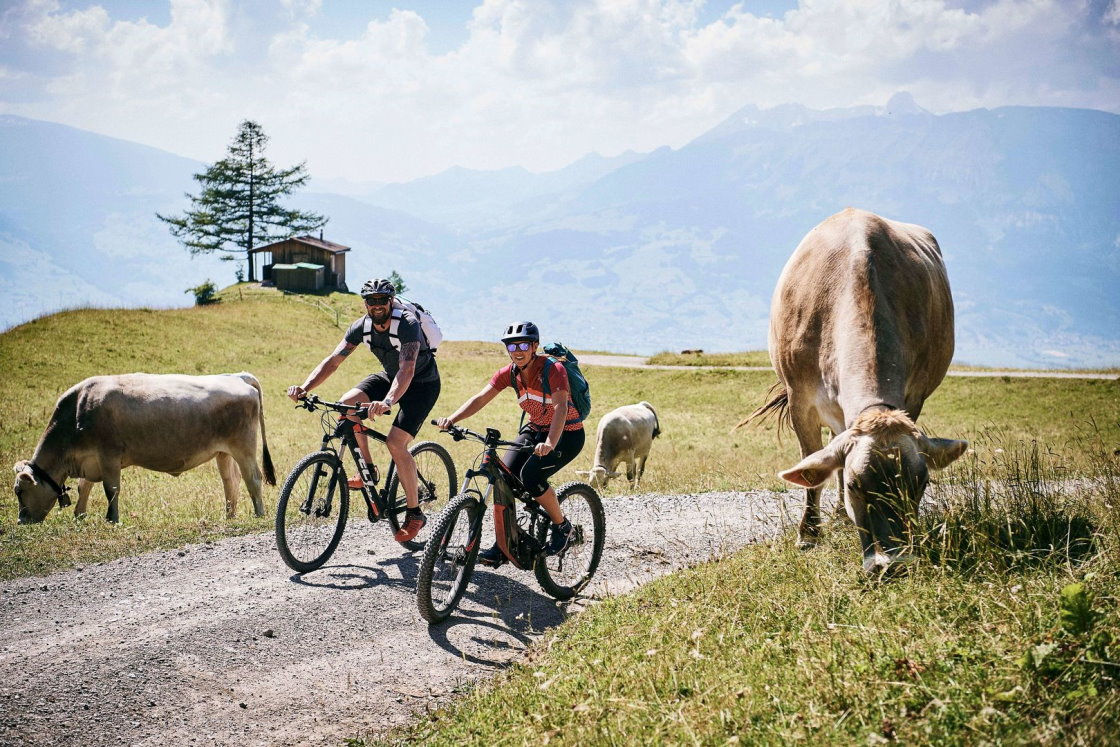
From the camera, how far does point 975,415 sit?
103 feet

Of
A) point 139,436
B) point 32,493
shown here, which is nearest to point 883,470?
point 139,436

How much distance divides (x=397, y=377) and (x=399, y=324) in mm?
643

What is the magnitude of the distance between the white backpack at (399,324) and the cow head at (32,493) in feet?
23.7

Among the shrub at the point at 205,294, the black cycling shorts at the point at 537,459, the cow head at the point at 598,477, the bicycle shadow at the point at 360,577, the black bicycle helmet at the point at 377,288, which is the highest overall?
the shrub at the point at 205,294

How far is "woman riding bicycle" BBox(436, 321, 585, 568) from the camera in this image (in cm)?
745

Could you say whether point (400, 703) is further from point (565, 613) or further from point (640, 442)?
point (640, 442)

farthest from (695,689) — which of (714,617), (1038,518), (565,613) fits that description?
(1038,518)

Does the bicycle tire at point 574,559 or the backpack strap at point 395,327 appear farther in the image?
the backpack strap at point 395,327

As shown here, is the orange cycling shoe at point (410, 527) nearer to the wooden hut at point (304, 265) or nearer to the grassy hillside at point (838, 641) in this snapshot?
the grassy hillside at point (838, 641)

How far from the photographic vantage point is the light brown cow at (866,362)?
6270 mm

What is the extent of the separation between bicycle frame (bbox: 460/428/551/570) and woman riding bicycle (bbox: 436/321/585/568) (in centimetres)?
12

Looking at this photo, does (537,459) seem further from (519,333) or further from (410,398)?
(410,398)

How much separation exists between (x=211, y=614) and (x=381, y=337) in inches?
133

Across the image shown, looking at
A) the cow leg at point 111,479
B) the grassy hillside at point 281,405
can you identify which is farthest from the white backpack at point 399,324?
the cow leg at point 111,479
